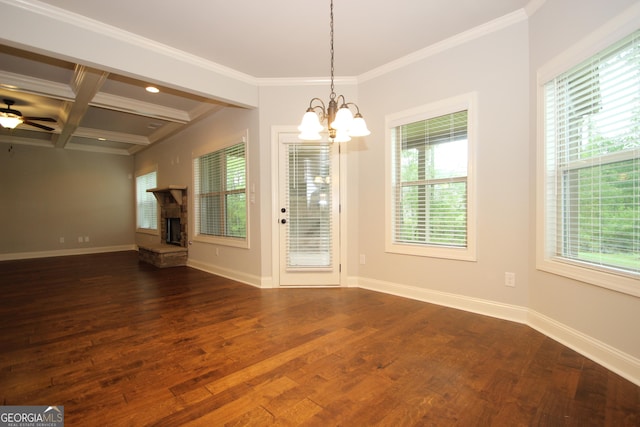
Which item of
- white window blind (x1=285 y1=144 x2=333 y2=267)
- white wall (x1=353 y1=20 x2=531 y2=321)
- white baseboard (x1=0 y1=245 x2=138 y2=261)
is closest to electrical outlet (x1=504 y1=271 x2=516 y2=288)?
white wall (x1=353 y1=20 x2=531 y2=321)

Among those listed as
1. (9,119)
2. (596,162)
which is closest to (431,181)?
(596,162)

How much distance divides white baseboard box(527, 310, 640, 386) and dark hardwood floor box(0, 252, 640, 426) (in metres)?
0.07

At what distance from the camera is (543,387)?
1.72 meters

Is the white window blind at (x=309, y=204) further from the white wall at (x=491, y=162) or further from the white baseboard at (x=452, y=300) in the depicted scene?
the white wall at (x=491, y=162)

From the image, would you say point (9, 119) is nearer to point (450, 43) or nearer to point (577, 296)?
point (450, 43)

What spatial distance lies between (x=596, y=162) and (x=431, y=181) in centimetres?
139

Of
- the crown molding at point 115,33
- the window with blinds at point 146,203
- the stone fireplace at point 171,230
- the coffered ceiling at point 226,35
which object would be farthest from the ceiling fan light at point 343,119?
the window with blinds at point 146,203

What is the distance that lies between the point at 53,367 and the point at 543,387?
10.4ft

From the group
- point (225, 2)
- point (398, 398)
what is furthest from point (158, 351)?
point (225, 2)

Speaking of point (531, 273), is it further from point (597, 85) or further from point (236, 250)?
point (236, 250)

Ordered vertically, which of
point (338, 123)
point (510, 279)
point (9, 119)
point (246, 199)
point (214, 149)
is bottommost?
point (510, 279)

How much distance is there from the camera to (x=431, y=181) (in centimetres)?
324

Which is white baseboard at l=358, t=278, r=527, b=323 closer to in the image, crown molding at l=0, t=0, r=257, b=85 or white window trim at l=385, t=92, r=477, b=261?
white window trim at l=385, t=92, r=477, b=261

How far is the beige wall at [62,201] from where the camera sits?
6.70 metres
